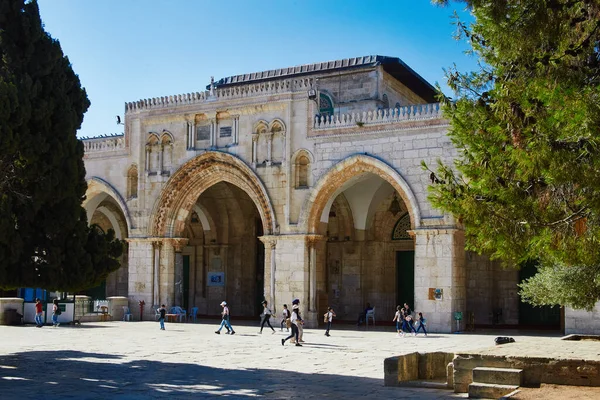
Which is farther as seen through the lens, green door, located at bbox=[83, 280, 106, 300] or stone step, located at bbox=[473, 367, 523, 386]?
green door, located at bbox=[83, 280, 106, 300]

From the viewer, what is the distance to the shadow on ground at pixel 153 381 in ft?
34.1

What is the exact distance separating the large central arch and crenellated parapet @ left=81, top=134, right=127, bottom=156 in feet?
9.40

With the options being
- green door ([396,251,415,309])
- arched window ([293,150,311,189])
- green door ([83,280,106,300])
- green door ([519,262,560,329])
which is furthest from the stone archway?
green door ([83,280,106,300])

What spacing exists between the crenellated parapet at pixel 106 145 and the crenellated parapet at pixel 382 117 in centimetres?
812

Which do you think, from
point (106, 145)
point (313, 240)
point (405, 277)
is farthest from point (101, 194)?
point (405, 277)

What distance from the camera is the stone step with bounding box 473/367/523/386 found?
980 cm

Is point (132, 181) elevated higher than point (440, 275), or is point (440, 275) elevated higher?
point (132, 181)

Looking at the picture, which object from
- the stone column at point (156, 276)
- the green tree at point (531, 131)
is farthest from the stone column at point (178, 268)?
the green tree at point (531, 131)

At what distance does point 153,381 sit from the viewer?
1169cm

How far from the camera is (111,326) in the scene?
23391 millimetres

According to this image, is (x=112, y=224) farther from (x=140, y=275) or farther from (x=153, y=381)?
(x=153, y=381)

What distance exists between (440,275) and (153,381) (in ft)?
37.3

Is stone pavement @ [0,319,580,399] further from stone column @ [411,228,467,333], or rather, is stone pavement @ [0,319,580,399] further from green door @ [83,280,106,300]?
green door @ [83,280,106,300]

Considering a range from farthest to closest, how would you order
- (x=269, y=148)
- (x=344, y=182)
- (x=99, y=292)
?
(x=99, y=292)
(x=269, y=148)
(x=344, y=182)
